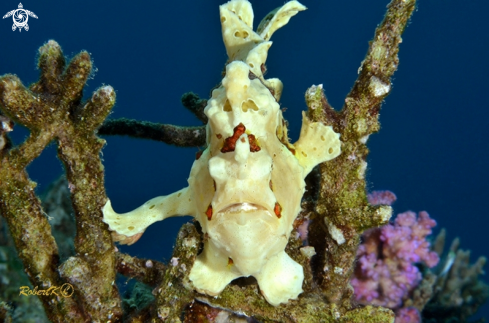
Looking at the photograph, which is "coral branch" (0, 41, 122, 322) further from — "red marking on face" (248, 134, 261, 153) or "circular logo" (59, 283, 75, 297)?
"red marking on face" (248, 134, 261, 153)

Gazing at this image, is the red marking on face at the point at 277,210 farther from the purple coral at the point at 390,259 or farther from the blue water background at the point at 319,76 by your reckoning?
the blue water background at the point at 319,76

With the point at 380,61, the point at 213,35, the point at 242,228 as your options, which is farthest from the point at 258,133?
the point at 213,35

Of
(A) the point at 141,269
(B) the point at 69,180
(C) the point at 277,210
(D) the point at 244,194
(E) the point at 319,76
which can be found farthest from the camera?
(E) the point at 319,76

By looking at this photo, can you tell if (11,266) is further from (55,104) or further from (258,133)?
(258,133)

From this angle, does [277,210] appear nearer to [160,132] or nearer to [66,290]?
[66,290]

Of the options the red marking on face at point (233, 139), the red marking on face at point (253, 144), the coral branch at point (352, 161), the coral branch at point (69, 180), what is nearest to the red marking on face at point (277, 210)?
the red marking on face at point (253, 144)

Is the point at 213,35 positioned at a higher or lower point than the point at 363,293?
higher

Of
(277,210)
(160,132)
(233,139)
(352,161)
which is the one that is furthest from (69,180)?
(352,161)

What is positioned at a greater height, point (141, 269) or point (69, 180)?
point (69, 180)
